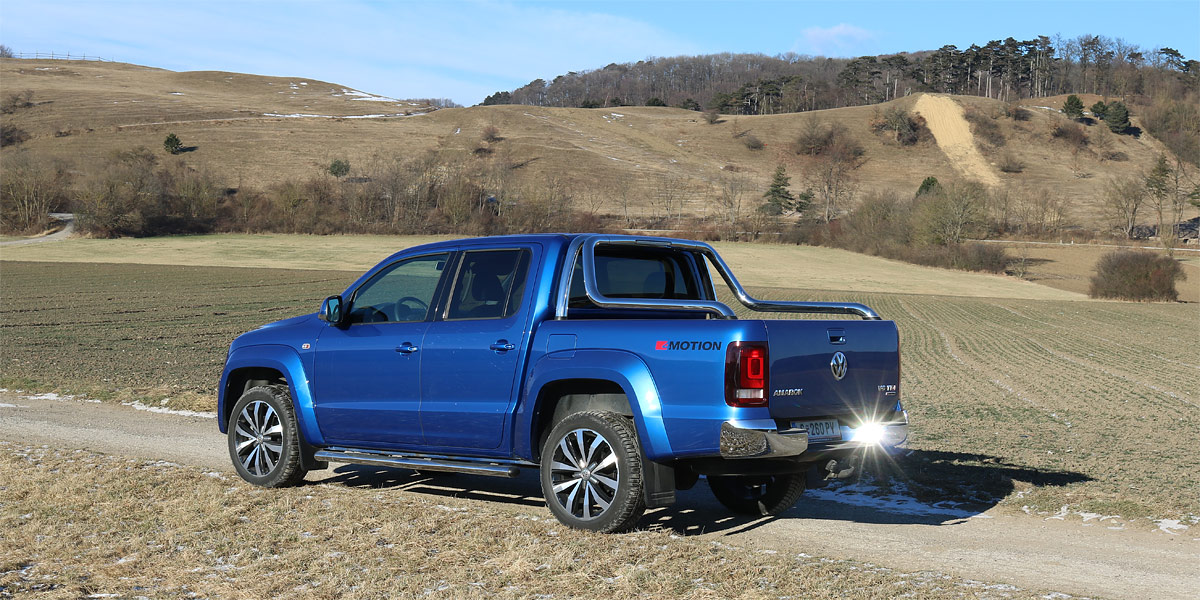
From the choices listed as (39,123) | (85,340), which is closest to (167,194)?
(39,123)

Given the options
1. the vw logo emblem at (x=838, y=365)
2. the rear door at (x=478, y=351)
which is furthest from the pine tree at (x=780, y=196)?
the vw logo emblem at (x=838, y=365)

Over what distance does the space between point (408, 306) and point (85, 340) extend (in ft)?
58.6

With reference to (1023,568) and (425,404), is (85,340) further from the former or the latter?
(1023,568)

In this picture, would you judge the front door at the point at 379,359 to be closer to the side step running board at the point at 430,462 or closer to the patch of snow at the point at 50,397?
the side step running board at the point at 430,462

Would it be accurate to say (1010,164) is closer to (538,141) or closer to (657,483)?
(538,141)

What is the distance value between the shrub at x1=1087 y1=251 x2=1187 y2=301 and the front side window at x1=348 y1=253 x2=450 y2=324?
59.9 meters

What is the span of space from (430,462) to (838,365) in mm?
2987

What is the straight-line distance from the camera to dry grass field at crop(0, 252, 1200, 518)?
9.88m

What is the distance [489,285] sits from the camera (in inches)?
318

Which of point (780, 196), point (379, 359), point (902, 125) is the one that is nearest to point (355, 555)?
point (379, 359)

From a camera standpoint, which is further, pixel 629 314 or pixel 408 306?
pixel 408 306

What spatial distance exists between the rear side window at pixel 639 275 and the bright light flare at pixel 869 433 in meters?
1.75

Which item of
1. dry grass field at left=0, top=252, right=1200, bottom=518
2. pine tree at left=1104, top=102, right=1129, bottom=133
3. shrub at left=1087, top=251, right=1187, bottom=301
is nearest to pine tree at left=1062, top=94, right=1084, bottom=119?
pine tree at left=1104, top=102, right=1129, bottom=133

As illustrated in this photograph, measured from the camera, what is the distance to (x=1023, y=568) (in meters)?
6.79
